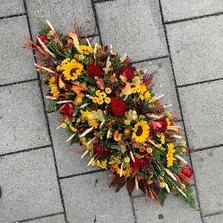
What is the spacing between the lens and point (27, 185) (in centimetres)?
279

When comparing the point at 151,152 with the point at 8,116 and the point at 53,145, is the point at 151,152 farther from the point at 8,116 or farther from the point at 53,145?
the point at 8,116

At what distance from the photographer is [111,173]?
2.75 metres

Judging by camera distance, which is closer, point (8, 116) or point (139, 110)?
point (139, 110)

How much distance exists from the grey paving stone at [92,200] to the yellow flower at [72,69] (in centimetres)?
60

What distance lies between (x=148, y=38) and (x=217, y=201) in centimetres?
101

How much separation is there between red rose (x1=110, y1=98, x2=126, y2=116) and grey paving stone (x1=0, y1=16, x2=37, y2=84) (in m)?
0.57

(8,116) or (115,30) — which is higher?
(115,30)

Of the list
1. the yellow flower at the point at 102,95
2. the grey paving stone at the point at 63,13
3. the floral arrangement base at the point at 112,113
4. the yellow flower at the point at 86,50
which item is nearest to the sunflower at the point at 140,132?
the floral arrangement base at the point at 112,113

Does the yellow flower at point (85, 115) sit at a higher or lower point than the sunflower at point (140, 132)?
higher

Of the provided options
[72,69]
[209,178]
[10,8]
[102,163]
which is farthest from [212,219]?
[10,8]

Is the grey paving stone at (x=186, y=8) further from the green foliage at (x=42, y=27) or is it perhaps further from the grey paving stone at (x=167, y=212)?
the grey paving stone at (x=167, y=212)

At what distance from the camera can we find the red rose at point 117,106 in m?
2.50

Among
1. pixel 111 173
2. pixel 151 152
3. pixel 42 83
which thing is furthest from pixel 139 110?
pixel 42 83

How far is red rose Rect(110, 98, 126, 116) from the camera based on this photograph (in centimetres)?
250
